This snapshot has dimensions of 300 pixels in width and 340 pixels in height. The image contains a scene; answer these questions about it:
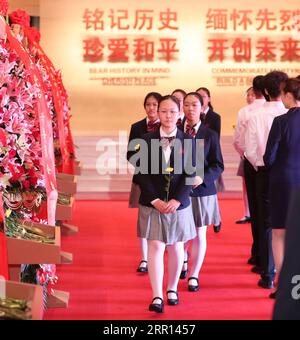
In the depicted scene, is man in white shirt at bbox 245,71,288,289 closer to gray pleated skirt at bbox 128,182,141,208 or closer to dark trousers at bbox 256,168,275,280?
dark trousers at bbox 256,168,275,280

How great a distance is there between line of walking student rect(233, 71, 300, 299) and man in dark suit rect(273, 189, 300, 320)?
2264 mm

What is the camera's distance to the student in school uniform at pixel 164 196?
409cm

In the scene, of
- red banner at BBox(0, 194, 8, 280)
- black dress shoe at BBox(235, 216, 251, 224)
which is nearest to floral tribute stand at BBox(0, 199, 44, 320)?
red banner at BBox(0, 194, 8, 280)

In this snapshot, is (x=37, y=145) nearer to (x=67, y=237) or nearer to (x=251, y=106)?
(x=251, y=106)

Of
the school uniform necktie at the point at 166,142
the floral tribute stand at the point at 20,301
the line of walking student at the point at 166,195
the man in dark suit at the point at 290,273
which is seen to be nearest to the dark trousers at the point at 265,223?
the line of walking student at the point at 166,195

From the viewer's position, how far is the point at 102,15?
9938 millimetres

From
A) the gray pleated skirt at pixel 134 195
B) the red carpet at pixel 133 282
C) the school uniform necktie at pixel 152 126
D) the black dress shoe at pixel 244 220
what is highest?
the school uniform necktie at pixel 152 126

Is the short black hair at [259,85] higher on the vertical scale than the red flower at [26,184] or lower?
higher

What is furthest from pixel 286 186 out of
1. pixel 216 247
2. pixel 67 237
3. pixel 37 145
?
pixel 67 237

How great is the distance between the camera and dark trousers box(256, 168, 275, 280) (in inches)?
185

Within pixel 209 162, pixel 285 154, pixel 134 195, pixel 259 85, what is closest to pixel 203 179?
pixel 209 162

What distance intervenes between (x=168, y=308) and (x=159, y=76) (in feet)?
20.4

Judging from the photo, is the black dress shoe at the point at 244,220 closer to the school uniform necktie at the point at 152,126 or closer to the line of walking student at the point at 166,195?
the school uniform necktie at the point at 152,126

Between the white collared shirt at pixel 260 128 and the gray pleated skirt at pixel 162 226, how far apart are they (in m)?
0.81
